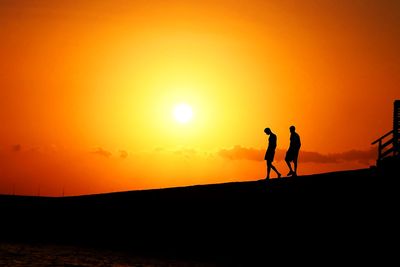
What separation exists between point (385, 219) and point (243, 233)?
491cm

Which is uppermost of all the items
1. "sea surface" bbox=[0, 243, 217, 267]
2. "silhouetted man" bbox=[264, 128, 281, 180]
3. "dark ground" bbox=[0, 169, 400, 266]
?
"silhouetted man" bbox=[264, 128, 281, 180]

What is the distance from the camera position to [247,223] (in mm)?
18312

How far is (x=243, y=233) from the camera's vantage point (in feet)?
60.2

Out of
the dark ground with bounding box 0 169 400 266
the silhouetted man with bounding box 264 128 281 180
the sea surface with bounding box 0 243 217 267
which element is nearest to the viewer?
the dark ground with bounding box 0 169 400 266

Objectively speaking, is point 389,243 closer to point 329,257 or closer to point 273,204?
point 329,257

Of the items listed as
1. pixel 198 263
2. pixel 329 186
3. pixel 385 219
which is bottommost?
pixel 198 263

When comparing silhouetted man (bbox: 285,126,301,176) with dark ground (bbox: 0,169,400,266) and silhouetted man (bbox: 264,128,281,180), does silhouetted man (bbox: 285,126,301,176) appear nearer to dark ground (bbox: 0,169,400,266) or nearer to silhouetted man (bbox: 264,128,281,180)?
silhouetted man (bbox: 264,128,281,180)

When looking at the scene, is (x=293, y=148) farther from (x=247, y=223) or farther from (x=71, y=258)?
(x=71, y=258)

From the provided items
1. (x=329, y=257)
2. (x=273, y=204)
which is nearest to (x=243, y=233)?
(x=273, y=204)

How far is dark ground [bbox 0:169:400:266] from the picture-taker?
15.5 metres

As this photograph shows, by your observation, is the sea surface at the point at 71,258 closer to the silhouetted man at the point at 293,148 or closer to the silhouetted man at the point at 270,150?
the silhouetted man at the point at 270,150

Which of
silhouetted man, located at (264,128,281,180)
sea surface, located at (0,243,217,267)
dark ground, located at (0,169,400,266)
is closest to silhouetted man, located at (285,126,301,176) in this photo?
silhouetted man, located at (264,128,281,180)

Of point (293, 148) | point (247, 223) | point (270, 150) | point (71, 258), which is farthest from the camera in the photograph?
point (71, 258)

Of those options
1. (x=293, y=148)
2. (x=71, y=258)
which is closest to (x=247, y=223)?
(x=293, y=148)
